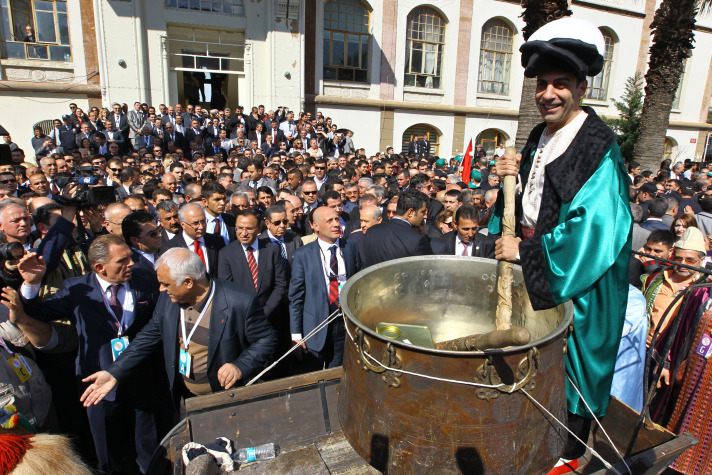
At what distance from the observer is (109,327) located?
350cm

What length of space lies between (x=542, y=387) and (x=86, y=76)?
19.6 meters

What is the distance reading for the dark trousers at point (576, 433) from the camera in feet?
7.72

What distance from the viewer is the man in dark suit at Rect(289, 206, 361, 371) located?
14.5 feet

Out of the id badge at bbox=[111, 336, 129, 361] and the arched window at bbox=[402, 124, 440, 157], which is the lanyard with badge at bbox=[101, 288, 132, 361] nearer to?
the id badge at bbox=[111, 336, 129, 361]

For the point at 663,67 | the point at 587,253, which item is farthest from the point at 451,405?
the point at 663,67

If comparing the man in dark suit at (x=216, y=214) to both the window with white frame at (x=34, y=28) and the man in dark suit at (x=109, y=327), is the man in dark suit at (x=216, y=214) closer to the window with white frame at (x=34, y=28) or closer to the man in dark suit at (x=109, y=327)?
the man in dark suit at (x=109, y=327)

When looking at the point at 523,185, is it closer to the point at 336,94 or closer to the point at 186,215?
the point at 186,215

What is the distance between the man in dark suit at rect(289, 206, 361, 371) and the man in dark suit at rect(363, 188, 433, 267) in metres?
0.44

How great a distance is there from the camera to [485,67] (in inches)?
923

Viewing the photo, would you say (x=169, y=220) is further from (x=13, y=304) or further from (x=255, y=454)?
(x=255, y=454)

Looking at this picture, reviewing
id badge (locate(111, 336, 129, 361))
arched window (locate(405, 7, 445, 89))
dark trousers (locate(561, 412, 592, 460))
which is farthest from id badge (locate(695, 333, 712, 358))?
arched window (locate(405, 7, 445, 89))

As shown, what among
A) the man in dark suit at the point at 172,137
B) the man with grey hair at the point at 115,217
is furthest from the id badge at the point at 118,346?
the man in dark suit at the point at 172,137

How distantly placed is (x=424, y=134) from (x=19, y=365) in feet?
70.9

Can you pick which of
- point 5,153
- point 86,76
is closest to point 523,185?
point 5,153
